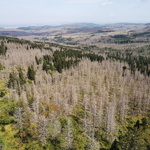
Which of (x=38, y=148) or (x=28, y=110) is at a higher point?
(x=28, y=110)

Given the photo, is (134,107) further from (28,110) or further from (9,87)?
(9,87)

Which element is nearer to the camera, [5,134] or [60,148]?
[60,148]

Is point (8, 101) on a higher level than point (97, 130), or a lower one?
higher

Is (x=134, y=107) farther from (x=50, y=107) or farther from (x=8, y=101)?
(x=8, y=101)

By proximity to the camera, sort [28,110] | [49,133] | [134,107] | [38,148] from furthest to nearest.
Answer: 1. [134,107]
2. [28,110]
3. [49,133]
4. [38,148]

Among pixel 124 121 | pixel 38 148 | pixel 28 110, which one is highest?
pixel 28 110

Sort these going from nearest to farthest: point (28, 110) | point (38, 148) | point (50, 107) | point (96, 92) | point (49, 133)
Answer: point (38, 148)
point (49, 133)
point (28, 110)
point (50, 107)
point (96, 92)

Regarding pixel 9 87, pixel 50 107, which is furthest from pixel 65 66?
pixel 50 107

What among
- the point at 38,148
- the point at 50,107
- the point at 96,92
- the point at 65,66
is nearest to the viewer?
the point at 38,148

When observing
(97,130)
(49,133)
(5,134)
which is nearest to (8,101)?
(5,134)
